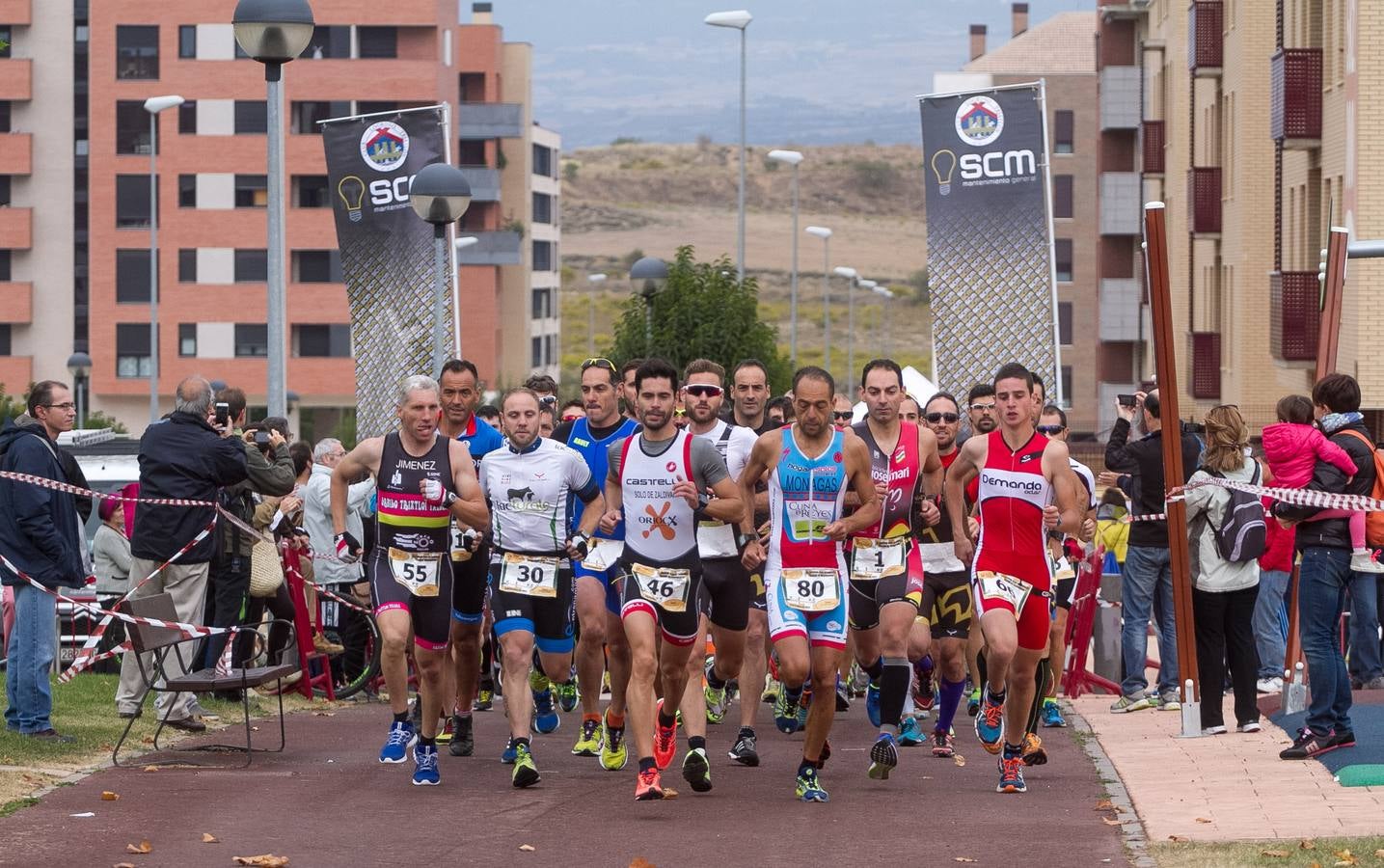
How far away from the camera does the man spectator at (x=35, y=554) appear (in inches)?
519

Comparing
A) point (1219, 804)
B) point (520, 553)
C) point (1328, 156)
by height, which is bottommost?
point (1219, 804)

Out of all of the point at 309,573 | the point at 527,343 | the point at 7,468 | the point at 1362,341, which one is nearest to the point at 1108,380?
the point at 527,343

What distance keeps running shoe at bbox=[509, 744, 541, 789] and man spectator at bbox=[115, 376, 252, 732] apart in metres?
3.06

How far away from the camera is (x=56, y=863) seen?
31.3 ft

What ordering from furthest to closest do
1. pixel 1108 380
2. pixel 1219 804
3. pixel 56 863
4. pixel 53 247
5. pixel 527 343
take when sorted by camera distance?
pixel 527 343, pixel 53 247, pixel 1108 380, pixel 1219 804, pixel 56 863

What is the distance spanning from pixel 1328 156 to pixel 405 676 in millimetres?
23901

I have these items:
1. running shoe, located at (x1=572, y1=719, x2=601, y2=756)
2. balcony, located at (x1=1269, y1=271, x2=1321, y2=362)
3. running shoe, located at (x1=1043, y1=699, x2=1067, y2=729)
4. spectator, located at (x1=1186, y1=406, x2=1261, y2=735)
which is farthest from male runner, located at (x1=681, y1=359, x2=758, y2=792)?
balcony, located at (x1=1269, y1=271, x2=1321, y2=362)

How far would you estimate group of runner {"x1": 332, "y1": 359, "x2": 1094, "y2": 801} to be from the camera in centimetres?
1155

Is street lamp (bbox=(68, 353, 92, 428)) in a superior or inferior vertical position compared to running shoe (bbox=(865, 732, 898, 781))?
superior

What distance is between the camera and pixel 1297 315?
112 ft

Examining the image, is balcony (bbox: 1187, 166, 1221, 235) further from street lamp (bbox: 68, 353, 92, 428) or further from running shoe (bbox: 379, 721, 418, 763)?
running shoe (bbox: 379, 721, 418, 763)

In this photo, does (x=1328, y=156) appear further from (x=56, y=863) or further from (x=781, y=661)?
(x=56, y=863)

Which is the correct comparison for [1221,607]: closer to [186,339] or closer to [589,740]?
[589,740]

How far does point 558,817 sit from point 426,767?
1.33 meters
